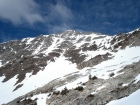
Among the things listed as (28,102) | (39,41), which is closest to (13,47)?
(39,41)

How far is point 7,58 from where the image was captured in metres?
129

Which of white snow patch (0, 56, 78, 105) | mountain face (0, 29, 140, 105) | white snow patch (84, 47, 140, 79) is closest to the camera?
mountain face (0, 29, 140, 105)

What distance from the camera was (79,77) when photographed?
36.5 metres

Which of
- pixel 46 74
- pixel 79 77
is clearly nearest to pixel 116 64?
pixel 79 77

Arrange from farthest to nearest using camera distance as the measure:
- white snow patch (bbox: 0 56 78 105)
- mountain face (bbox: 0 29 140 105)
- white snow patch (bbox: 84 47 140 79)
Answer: white snow patch (bbox: 0 56 78 105) < white snow patch (bbox: 84 47 140 79) < mountain face (bbox: 0 29 140 105)

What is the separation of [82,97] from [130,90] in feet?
25.0

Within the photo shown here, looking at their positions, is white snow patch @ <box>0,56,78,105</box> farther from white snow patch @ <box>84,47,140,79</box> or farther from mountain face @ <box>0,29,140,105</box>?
white snow patch @ <box>84,47,140,79</box>

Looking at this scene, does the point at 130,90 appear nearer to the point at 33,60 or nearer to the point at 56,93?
the point at 56,93

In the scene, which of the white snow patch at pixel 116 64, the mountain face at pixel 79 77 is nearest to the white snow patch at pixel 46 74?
the mountain face at pixel 79 77

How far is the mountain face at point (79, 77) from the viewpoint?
77.5 ft

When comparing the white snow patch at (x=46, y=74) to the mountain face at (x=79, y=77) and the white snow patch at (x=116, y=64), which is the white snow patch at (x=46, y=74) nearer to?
the mountain face at (x=79, y=77)

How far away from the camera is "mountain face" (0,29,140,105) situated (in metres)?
23.6

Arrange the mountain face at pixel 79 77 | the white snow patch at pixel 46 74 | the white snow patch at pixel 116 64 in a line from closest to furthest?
the mountain face at pixel 79 77 < the white snow patch at pixel 116 64 < the white snow patch at pixel 46 74

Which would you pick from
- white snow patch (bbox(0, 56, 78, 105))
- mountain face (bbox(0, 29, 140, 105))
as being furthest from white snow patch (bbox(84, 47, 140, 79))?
white snow patch (bbox(0, 56, 78, 105))
